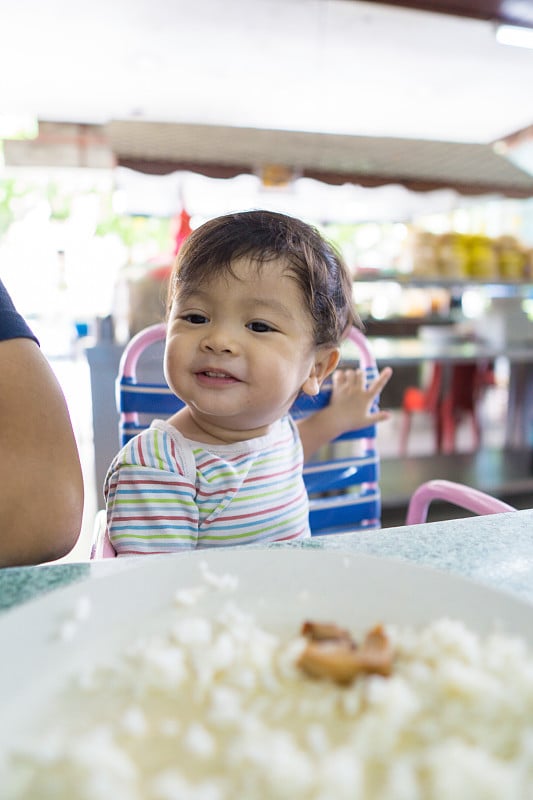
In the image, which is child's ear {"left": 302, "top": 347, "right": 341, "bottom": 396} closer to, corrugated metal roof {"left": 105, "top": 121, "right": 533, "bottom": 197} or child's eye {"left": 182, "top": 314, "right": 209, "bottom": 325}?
child's eye {"left": 182, "top": 314, "right": 209, "bottom": 325}

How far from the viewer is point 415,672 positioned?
41cm

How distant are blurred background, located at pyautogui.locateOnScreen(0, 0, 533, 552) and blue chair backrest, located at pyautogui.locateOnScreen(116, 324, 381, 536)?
14.5 inches

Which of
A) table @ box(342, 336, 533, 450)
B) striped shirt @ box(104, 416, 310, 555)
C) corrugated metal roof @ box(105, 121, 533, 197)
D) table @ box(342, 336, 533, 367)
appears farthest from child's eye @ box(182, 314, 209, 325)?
corrugated metal roof @ box(105, 121, 533, 197)

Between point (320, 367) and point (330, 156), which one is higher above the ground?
point (330, 156)

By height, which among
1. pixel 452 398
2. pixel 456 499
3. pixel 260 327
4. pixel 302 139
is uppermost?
pixel 302 139

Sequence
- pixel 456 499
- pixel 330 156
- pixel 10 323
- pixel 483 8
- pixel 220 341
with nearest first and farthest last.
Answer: pixel 10 323, pixel 220 341, pixel 456 499, pixel 330 156, pixel 483 8

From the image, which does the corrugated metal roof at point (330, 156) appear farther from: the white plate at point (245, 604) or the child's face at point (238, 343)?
the white plate at point (245, 604)

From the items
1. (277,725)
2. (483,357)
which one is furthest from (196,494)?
(483,357)

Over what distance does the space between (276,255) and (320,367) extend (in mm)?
276

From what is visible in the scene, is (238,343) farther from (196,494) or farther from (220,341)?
(196,494)

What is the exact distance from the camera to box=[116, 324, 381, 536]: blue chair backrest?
53.7 inches

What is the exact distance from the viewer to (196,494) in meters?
0.98

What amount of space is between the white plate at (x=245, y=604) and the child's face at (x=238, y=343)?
1.43 ft

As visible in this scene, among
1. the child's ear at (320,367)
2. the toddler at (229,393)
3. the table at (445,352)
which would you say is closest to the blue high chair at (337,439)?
the child's ear at (320,367)
